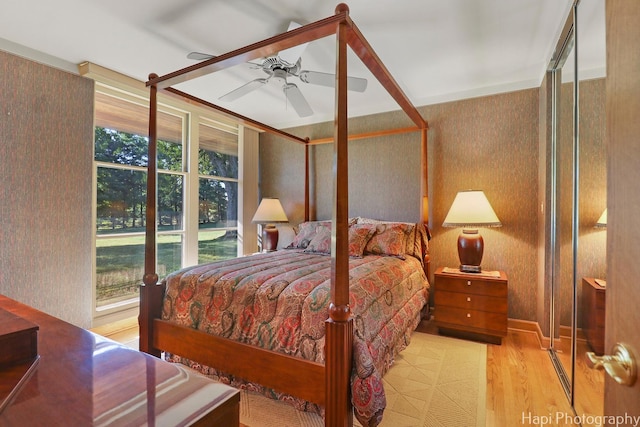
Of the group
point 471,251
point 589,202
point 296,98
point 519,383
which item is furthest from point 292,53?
point 519,383

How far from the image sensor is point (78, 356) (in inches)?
26.3

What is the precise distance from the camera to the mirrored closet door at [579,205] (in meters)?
1.35

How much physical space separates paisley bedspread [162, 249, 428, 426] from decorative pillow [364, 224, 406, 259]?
0.57 meters

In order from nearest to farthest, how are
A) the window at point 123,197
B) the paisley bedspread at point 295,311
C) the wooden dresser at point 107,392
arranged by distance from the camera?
the wooden dresser at point 107,392 < the paisley bedspread at point 295,311 < the window at point 123,197

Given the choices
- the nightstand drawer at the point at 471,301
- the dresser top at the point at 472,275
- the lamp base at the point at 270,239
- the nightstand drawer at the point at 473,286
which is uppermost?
the lamp base at the point at 270,239

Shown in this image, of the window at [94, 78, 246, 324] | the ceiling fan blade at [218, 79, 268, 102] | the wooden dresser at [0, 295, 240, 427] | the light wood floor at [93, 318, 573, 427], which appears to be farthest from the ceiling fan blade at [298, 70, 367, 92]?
the light wood floor at [93, 318, 573, 427]

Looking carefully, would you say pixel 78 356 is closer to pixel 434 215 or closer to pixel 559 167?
pixel 559 167

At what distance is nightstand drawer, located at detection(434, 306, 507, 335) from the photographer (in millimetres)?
2613

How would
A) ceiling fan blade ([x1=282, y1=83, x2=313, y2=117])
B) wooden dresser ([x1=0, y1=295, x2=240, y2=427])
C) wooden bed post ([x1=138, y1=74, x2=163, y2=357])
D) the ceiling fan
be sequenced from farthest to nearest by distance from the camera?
ceiling fan blade ([x1=282, y1=83, x2=313, y2=117]) → the ceiling fan → wooden bed post ([x1=138, y1=74, x2=163, y2=357]) → wooden dresser ([x1=0, y1=295, x2=240, y2=427])

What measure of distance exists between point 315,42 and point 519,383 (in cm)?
286

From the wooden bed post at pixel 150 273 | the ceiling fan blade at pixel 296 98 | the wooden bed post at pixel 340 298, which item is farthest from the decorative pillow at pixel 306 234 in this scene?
the wooden bed post at pixel 340 298

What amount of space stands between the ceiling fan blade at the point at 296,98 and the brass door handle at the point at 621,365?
2.49 meters

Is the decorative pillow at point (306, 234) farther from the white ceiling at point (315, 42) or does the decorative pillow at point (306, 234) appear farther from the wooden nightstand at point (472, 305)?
the white ceiling at point (315, 42)

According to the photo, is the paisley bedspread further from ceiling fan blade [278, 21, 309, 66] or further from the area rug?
ceiling fan blade [278, 21, 309, 66]
